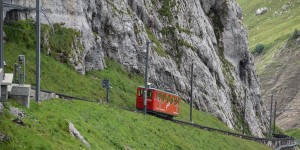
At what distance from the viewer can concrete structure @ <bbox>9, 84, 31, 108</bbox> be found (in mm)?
26330

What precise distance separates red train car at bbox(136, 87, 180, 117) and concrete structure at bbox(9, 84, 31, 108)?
30.3 m

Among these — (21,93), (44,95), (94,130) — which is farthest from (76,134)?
(44,95)

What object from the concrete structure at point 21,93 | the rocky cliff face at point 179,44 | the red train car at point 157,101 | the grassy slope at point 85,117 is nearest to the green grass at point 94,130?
the grassy slope at point 85,117

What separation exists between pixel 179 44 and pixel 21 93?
65690 millimetres

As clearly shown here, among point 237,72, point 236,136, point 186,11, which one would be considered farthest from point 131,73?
point 237,72

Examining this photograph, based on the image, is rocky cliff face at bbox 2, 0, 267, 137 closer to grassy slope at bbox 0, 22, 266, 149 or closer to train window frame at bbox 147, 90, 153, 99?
grassy slope at bbox 0, 22, 266, 149

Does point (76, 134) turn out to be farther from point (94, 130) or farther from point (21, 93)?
point (94, 130)

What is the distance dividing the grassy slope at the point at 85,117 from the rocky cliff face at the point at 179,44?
117 inches

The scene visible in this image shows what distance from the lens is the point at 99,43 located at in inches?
2670

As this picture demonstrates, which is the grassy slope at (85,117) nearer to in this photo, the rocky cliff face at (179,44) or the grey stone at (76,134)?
the grey stone at (76,134)

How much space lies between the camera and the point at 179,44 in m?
91.2

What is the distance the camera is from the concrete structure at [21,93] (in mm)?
26330

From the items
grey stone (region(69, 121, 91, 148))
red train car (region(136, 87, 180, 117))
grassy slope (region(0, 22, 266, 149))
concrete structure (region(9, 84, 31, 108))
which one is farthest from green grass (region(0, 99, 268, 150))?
red train car (region(136, 87, 180, 117))

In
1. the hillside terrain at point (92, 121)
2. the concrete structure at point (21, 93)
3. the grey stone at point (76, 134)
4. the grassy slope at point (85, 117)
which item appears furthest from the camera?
the grey stone at point (76, 134)
